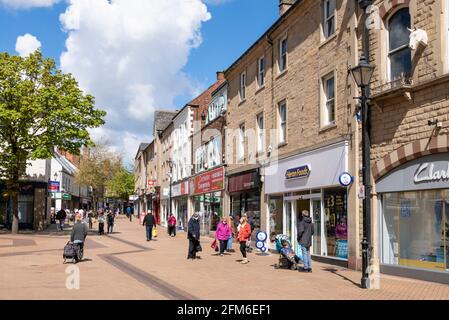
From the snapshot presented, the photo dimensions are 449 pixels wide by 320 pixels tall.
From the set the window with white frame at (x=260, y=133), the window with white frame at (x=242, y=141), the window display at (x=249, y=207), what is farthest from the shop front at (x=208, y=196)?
the window with white frame at (x=260, y=133)

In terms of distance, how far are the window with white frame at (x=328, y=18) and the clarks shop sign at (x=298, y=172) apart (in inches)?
191

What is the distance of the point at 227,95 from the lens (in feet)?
101

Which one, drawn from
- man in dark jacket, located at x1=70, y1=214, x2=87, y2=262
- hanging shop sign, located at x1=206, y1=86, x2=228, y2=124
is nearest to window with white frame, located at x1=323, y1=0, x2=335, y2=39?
man in dark jacket, located at x1=70, y1=214, x2=87, y2=262

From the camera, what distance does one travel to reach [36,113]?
3020 centimetres

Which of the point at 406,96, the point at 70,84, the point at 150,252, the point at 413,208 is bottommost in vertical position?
the point at 150,252

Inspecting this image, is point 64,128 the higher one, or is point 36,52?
point 36,52

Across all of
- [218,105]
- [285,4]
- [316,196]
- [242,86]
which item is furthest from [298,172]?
[218,105]

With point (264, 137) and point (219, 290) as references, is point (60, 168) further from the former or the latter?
point (219, 290)

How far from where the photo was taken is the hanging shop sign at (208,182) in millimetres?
30969

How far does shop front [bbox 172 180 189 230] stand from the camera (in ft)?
136

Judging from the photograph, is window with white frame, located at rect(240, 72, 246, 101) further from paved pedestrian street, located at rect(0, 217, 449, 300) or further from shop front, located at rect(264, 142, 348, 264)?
paved pedestrian street, located at rect(0, 217, 449, 300)

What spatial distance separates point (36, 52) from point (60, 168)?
3125 cm

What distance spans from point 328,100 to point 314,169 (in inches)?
98.6
